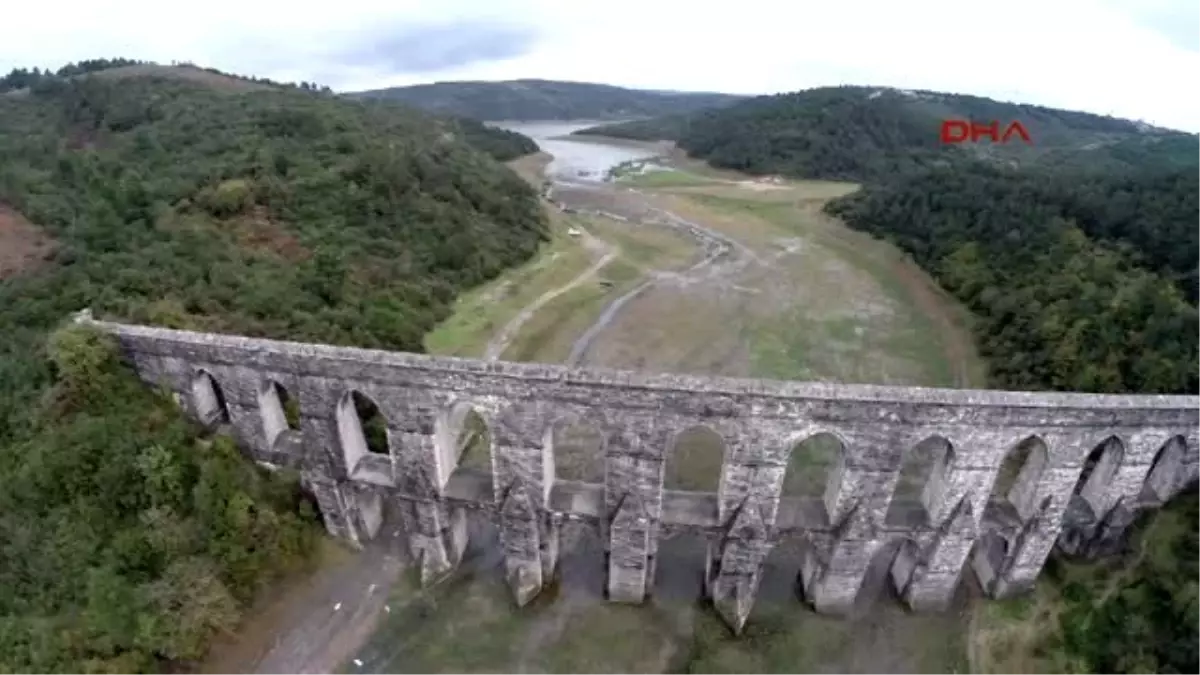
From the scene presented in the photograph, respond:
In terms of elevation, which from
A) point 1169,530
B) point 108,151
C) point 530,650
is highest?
point 108,151

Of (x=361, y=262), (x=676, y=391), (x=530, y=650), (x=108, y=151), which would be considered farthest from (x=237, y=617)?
(x=108, y=151)

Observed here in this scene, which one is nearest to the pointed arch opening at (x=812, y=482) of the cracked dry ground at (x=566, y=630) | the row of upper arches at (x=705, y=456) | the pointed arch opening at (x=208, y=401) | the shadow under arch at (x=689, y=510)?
the row of upper arches at (x=705, y=456)

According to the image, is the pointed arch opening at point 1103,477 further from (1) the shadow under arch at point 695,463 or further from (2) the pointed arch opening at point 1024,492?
(1) the shadow under arch at point 695,463

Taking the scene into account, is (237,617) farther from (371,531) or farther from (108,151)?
(108,151)

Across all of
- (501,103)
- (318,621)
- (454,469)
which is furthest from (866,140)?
(501,103)

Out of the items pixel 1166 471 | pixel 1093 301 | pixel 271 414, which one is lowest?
pixel 1166 471

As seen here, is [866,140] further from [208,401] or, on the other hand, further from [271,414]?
[208,401]
